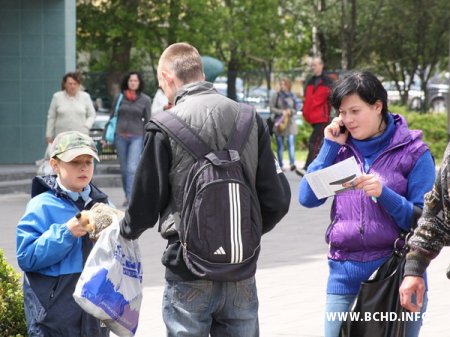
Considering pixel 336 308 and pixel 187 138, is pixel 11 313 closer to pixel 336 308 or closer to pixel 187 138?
pixel 336 308

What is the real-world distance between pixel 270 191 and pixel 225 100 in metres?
0.40

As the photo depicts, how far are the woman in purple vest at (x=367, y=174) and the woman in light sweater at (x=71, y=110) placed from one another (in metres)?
10.4

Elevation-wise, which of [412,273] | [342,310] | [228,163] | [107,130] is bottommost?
[107,130]

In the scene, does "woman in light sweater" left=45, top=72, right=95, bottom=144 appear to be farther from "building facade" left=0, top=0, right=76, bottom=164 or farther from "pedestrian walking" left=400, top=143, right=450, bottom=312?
"pedestrian walking" left=400, top=143, right=450, bottom=312

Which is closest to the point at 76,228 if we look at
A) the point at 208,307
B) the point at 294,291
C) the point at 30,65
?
the point at 208,307

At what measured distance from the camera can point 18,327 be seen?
20.2 ft

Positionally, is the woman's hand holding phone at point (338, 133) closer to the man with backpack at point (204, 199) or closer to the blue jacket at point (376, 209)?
the blue jacket at point (376, 209)

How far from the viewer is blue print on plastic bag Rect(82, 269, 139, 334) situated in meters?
4.96

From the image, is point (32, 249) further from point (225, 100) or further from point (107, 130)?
point (107, 130)

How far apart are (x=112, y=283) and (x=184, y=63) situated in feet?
3.00

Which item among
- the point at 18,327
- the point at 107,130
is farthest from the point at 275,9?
the point at 18,327

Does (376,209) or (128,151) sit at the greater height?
(376,209)

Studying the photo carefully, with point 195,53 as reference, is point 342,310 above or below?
below

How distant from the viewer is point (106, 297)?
4984 mm
